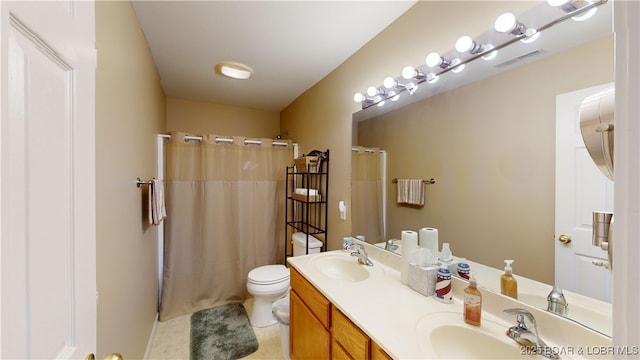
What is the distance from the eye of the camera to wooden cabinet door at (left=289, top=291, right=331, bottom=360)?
1214mm

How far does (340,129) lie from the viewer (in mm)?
2119

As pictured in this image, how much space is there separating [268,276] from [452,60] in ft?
6.99

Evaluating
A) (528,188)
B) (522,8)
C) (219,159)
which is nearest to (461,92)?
(522,8)

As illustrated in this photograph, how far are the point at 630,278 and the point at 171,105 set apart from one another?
3.68 m

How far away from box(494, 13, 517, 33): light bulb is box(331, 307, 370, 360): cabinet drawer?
4.38 feet

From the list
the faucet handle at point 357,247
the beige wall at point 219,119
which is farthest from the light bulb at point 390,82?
the beige wall at point 219,119

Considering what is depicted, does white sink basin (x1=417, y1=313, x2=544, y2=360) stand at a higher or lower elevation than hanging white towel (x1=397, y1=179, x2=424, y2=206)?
lower

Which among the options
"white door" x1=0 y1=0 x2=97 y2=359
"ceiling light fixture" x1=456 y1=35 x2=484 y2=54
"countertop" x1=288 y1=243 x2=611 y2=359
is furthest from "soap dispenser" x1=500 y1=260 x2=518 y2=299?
"white door" x1=0 y1=0 x2=97 y2=359

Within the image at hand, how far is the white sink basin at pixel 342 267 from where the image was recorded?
5.16 ft

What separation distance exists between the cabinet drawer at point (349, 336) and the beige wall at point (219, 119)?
9.38 ft

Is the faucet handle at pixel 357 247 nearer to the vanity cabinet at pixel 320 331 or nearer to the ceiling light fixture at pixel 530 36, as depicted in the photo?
the vanity cabinet at pixel 320 331

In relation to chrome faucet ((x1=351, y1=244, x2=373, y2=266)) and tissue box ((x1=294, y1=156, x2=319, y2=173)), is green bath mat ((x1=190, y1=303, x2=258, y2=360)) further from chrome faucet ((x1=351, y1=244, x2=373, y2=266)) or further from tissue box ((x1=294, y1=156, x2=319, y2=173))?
tissue box ((x1=294, y1=156, x2=319, y2=173))

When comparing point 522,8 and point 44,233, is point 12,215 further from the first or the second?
point 522,8

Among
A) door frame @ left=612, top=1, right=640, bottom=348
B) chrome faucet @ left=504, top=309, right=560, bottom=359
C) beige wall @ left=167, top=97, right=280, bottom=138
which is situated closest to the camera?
door frame @ left=612, top=1, right=640, bottom=348
